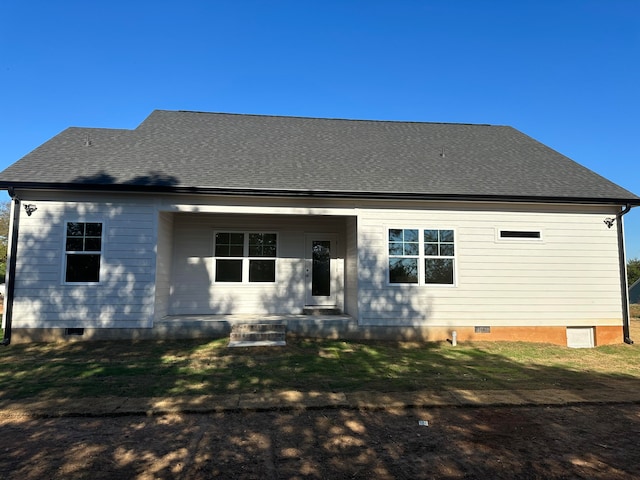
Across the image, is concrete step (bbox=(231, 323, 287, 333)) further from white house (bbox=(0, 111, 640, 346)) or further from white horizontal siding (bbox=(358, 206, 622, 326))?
white horizontal siding (bbox=(358, 206, 622, 326))

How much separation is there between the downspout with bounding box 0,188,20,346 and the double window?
8.16 m

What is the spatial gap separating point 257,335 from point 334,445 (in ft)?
16.9

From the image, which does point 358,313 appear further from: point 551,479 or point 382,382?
point 551,479

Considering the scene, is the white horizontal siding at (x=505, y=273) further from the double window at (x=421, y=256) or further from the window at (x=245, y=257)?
the window at (x=245, y=257)

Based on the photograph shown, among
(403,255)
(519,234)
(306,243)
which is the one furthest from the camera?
(306,243)

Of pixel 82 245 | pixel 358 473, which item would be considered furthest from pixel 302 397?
pixel 82 245

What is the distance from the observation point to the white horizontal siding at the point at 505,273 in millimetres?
9172

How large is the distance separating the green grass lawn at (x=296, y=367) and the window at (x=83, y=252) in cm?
143

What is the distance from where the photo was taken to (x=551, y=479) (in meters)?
3.10

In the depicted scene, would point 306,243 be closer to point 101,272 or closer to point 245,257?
point 245,257

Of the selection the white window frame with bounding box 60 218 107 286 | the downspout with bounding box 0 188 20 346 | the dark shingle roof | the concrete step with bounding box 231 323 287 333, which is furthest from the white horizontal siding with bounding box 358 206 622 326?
the downspout with bounding box 0 188 20 346

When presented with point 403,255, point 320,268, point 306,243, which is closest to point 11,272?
point 306,243

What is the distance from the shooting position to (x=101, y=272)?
8594 mm

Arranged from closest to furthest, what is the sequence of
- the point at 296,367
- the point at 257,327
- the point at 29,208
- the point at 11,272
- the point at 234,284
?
the point at 296,367 < the point at 11,272 < the point at 29,208 < the point at 257,327 < the point at 234,284
